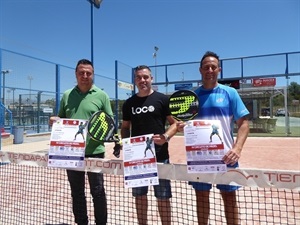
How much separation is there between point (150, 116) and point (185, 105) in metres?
0.66

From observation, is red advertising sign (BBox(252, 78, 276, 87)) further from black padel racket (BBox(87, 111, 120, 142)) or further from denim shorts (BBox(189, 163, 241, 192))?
black padel racket (BBox(87, 111, 120, 142))

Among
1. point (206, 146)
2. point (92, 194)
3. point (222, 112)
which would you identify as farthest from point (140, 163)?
point (92, 194)

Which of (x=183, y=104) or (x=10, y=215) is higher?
(x=183, y=104)

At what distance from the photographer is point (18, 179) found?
668cm

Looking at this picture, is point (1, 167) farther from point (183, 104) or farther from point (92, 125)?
point (183, 104)

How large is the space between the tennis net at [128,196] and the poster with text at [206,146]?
10 cm

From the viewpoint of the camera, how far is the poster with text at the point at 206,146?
8.77 feet

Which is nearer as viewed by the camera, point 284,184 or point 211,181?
point 284,184

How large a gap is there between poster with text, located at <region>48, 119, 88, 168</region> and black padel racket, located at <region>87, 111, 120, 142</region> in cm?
14

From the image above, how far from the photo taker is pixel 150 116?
11.1 ft

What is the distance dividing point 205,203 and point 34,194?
3863 mm

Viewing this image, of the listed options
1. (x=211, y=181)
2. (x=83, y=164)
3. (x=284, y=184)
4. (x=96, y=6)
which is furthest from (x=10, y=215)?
(x=96, y=6)

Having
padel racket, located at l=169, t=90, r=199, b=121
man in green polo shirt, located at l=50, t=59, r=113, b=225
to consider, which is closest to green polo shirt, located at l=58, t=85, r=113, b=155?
man in green polo shirt, located at l=50, t=59, r=113, b=225

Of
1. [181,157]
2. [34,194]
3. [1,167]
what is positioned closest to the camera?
[34,194]
